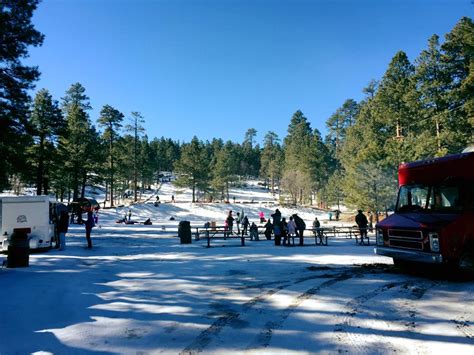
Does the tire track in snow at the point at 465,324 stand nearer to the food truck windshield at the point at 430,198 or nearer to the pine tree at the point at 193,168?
the food truck windshield at the point at 430,198

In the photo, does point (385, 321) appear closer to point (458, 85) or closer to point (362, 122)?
point (458, 85)

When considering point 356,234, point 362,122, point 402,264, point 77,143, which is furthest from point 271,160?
point 402,264

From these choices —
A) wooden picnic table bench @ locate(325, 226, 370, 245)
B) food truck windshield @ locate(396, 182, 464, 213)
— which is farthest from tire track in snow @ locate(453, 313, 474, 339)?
wooden picnic table bench @ locate(325, 226, 370, 245)

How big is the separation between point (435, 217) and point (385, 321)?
3800 mm

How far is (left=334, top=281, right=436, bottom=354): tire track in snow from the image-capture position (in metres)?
4.25

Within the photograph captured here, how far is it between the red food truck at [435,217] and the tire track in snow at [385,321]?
0.73 m

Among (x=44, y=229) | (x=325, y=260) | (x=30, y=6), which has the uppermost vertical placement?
(x=30, y=6)

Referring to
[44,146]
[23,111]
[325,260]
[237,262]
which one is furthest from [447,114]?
[44,146]

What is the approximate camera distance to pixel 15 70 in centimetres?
1557

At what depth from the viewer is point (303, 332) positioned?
4.74 meters

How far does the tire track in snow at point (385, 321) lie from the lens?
4250 millimetres

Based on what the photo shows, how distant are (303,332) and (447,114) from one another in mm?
27242

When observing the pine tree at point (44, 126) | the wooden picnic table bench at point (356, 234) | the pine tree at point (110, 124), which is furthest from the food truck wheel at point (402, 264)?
the pine tree at point (110, 124)

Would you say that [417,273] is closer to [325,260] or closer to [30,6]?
[325,260]
